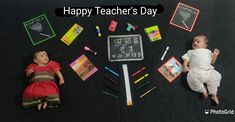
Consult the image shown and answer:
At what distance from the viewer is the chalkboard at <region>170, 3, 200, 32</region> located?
2.04 m

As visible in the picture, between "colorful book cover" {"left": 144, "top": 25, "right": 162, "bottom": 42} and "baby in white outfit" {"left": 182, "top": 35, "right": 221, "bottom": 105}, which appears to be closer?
"baby in white outfit" {"left": 182, "top": 35, "right": 221, "bottom": 105}

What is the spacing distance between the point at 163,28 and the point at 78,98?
2.19ft

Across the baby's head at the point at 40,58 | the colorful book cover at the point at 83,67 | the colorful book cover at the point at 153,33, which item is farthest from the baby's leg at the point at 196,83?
the baby's head at the point at 40,58

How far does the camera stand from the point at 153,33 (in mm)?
2023

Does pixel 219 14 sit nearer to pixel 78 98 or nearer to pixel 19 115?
pixel 78 98

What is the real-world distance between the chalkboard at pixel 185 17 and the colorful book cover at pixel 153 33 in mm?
110

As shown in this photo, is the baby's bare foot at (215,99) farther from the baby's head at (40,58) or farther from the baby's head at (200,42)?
the baby's head at (40,58)

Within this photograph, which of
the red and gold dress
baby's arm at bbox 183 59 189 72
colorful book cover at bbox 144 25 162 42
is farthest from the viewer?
colorful book cover at bbox 144 25 162 42

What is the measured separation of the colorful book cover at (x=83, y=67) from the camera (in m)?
1.93

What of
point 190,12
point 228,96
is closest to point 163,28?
point 190,12

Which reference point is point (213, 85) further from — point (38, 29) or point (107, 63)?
point (38, 29)

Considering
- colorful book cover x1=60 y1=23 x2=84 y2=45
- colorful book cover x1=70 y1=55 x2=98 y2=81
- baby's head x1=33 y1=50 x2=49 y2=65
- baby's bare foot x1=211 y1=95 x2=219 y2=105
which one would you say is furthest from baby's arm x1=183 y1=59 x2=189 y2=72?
baby's head x1=33 y1=50 x2=49 y2=65

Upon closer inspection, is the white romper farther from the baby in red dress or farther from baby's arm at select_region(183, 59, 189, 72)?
the baby in red dress

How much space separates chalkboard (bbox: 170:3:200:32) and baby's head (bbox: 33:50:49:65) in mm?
786
